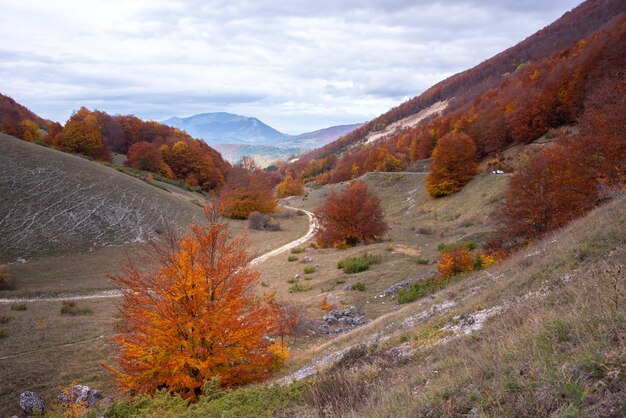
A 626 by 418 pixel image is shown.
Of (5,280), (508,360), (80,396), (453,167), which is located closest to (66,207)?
(5,280)

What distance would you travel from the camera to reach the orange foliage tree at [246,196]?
218 ft

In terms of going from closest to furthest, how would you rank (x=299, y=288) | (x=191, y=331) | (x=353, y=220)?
1. (x=191, y=331)
2. (x=299, y=288)
3. (x=353, y=220)

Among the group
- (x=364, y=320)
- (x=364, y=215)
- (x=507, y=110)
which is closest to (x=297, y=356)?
(x=364, y=320)

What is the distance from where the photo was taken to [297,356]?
52.2ft

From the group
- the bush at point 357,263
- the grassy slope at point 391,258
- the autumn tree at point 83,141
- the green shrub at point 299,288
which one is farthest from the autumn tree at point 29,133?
the bush at point 357,263

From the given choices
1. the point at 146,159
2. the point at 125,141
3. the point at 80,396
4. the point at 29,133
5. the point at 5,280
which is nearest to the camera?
the point at 80,396

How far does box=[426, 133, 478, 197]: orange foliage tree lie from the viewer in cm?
5662

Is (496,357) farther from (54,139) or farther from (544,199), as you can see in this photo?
(54,139)

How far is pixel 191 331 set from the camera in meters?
12.4

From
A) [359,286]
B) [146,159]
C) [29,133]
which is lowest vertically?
[359,286]

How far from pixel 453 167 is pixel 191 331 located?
52.5 m

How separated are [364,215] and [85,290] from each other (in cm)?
2593

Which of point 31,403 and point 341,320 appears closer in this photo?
point 31,403

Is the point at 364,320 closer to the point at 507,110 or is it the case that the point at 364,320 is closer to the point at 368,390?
the point at 368,390
